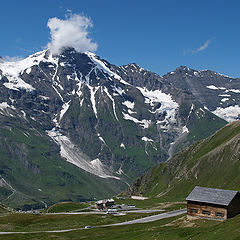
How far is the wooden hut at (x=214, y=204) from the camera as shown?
92438 mm

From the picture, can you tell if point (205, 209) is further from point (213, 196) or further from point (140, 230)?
point (140, 230)

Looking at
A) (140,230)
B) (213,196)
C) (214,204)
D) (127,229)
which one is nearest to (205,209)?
(214,204)

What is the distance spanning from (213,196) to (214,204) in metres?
2.85

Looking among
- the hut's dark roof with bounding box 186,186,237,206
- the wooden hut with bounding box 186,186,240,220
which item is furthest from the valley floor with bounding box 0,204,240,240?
the hut's dark roof with bounding box 186,186,237,206

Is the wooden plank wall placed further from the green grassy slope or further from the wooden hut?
the green grassy slope

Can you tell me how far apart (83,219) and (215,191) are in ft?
213

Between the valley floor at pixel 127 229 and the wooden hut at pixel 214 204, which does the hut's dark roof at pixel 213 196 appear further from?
the valley floor at pixel 127 229

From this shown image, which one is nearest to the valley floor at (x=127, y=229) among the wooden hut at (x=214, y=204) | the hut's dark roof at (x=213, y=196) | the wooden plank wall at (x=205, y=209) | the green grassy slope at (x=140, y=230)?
the green grassy slope at (x=140, y=230)

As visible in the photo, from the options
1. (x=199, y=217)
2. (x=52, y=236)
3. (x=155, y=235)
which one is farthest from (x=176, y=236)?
(x=52, y=236)

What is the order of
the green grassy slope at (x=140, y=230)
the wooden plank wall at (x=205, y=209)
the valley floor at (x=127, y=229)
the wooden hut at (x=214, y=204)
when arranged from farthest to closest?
the wooden plank wall at (x=205, y=209) → the wooden hut at (x=214, y=204) → the valley floor at (x=127, y=229) → the green grassy slope at (x=140, y=230)

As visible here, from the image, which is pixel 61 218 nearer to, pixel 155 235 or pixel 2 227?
pixel 2 227

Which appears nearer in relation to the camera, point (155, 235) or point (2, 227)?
point (155, 235)

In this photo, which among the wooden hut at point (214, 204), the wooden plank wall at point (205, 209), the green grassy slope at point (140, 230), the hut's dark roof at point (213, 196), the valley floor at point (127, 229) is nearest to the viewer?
the green grassy slope at point (140, 230)

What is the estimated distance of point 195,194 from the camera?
101000 millimetres
